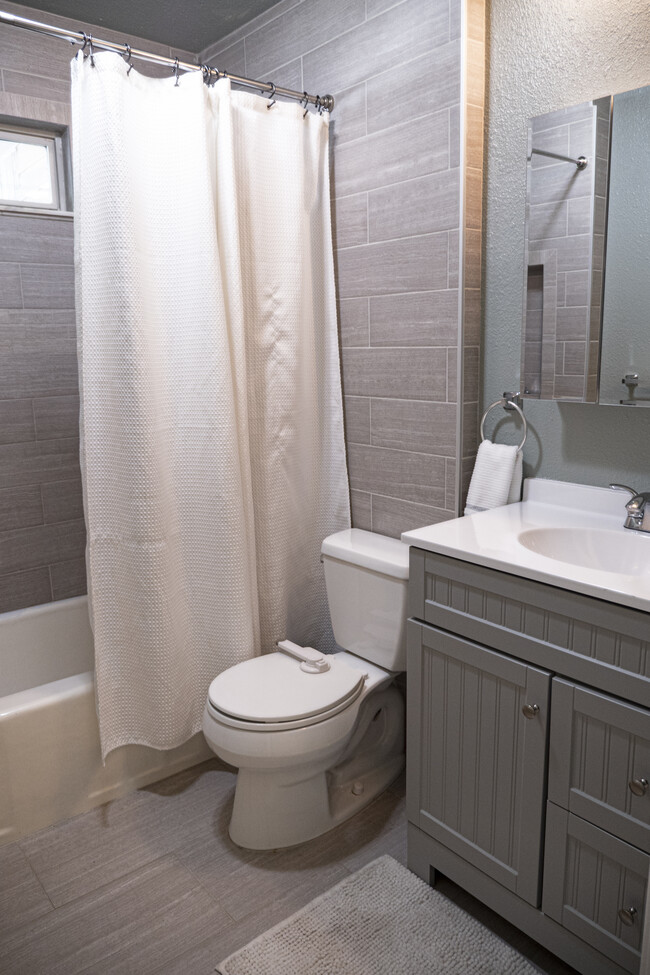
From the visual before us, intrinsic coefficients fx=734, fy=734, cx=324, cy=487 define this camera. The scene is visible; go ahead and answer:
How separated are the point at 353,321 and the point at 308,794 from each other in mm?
1428

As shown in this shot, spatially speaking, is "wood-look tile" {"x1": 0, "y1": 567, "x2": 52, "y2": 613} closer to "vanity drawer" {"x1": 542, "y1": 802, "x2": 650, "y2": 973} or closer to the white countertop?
the white countertop

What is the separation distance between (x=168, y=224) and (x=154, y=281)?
161 mm

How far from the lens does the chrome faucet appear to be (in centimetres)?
173

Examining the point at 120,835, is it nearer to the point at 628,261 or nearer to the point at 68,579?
the point at 68,579

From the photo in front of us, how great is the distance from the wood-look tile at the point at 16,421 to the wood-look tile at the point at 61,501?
20cm

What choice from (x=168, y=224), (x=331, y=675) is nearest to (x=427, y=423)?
(x=331, y=675)

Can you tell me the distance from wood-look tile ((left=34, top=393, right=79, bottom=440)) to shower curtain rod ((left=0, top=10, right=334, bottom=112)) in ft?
3.83

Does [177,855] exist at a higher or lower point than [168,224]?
lower

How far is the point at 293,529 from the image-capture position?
95.9 inches

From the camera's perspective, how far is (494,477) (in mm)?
2010

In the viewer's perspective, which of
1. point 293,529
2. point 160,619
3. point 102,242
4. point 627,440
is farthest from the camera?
point 293,529

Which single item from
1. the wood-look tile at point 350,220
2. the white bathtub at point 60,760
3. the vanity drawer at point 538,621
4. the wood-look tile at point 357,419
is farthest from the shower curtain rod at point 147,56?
the white bathtub at point 60,760

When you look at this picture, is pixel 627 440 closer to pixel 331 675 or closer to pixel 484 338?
pixel 484 338

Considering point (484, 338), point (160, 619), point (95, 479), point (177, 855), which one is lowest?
point (177, 855)
